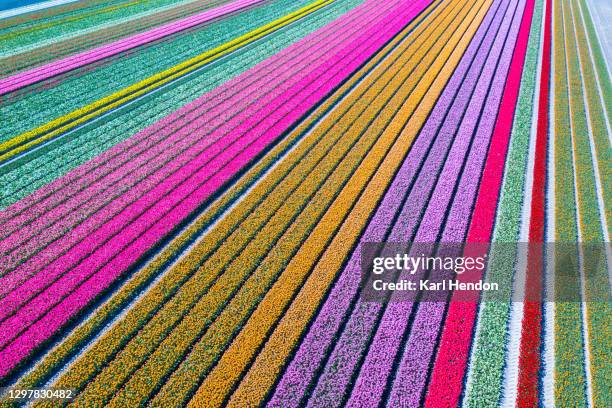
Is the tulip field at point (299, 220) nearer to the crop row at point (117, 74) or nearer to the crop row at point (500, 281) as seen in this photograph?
the crop row at point (500, 281)

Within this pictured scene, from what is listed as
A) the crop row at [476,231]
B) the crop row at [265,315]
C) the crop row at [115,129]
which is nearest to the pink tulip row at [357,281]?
the crop row at [265,315]

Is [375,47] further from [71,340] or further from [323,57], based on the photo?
[71,340]

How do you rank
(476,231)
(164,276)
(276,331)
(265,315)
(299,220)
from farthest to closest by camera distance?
(299,220) < (476,231) < (164,276) < (265,315) < (276,331)

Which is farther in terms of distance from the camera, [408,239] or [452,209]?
[452,209]

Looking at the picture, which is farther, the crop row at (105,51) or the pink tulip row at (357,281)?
the crop row at (105,51)

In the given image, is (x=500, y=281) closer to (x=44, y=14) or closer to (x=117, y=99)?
(x=117, y=99)

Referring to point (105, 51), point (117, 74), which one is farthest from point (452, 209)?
point (105, 51)

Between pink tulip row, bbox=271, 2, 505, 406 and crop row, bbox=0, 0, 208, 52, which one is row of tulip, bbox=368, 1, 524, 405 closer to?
pink tulip row, bbox=271, 2, 505, 406
